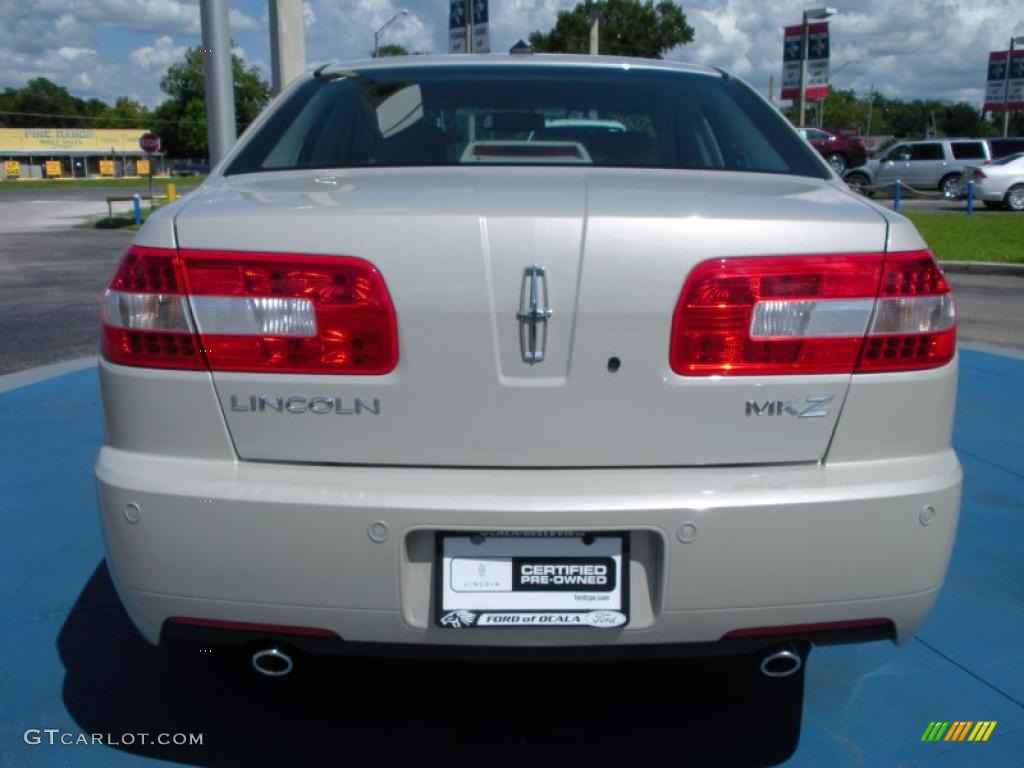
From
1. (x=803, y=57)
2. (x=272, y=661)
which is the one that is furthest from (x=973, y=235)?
(x=272, y=661)

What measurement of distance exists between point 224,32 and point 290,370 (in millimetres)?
7675

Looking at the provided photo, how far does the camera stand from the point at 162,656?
2979 millimetres

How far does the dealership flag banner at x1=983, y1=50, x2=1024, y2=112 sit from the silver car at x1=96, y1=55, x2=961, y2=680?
1921 inches

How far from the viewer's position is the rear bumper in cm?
199

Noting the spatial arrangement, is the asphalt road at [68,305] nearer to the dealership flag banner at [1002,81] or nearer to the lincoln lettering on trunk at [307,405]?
the lincoln lettering on trunk at [307,405]

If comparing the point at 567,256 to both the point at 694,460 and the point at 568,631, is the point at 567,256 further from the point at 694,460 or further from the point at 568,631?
the point at 568,631

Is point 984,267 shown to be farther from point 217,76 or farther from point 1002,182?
point 1002,182

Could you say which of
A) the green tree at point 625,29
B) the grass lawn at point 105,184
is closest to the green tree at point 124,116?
the grass lawn at point 105,184

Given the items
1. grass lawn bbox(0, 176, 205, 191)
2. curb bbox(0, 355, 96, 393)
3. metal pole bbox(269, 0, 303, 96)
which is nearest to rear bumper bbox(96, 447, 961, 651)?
curb bbox(0, 355, 96, 393)

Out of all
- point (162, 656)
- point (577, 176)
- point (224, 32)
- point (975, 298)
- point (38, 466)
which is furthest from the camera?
point (975, 298)

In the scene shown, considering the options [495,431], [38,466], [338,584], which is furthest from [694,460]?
[38,466]

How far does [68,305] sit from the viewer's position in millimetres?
10172

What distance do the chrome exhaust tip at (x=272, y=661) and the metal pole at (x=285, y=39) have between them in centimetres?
1008

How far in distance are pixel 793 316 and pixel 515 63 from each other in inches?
65.1
